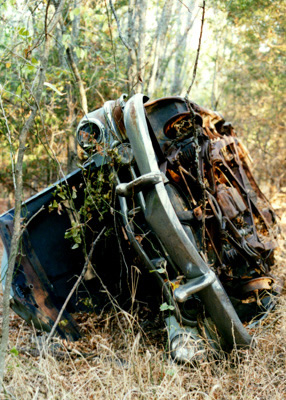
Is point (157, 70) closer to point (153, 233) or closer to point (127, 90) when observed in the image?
point (127, 90)

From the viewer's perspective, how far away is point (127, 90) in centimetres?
542

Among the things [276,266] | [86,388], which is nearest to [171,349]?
[86,388]

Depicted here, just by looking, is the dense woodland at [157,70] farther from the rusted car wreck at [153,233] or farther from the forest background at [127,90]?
the rusted car wreck at [153,233]

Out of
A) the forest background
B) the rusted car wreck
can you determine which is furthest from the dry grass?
the rusted car wreck

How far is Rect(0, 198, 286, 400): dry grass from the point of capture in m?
2.28

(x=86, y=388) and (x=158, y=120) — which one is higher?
(x=158, y=120)

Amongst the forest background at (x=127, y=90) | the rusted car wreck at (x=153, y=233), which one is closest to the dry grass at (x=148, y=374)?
the forest background at (x=127, y=90)

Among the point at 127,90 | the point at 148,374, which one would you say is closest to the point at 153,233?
the point at 148,374

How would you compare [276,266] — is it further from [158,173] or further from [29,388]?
[29,388]

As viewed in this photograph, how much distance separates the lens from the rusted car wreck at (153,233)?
8.64 ft

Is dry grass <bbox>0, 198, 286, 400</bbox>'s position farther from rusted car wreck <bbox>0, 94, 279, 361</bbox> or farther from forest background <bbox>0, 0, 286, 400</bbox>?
rusted car wreck <bbox>0, 94, 279, 361</bbox>

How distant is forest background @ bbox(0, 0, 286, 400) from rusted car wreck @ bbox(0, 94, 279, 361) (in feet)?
0.91

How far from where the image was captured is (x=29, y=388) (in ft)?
7.25

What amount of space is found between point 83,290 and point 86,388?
3.60ft
